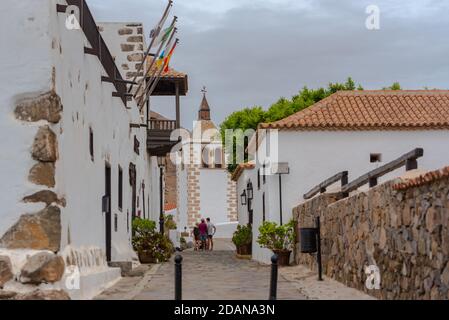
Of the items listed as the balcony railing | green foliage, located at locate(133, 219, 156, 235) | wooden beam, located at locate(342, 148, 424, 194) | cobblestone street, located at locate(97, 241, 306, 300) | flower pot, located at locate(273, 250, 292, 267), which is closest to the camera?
wooden beam, located at locate(342, 148, 424, 194)

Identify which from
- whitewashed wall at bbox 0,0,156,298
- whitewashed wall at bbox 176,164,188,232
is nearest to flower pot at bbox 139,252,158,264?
whitewashed wall at bbox 0,0,156,298

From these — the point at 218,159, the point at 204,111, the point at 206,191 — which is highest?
the point at 204,111

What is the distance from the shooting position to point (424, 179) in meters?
7.79

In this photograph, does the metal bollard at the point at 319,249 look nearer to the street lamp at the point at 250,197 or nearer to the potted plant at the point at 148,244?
the potted plant at the point at 148,244

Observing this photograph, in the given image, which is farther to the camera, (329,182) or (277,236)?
(277,236)

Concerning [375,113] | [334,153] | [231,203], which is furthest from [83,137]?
[231,203]

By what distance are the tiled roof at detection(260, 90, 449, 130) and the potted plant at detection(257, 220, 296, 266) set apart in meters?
2.53

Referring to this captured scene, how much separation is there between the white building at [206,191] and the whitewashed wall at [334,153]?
30.2m

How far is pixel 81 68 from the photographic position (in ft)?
34.7

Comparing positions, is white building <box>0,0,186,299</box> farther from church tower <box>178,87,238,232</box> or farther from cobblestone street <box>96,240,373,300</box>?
church tower <box>178,87,238,232</box>

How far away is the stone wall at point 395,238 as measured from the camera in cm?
747

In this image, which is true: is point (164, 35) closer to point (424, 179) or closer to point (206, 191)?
point (424, 179)

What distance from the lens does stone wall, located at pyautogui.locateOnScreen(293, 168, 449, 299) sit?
747 cm

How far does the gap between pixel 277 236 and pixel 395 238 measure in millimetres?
9128
